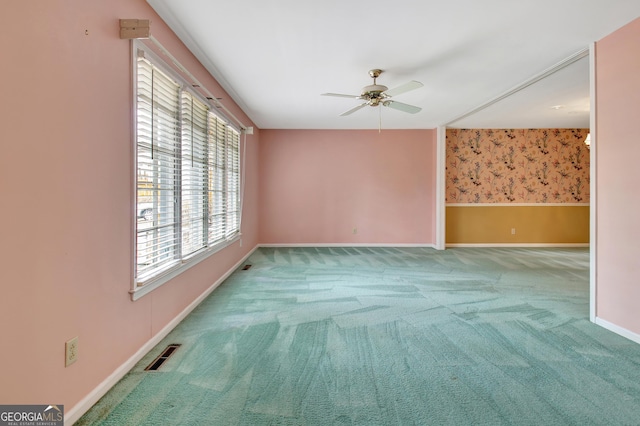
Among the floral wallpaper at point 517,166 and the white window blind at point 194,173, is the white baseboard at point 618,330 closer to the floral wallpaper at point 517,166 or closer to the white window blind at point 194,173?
the white window blind at point 194,173

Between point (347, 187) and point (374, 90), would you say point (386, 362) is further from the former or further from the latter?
point (347, 187)

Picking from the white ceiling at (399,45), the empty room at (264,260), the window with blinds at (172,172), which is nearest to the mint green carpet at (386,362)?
the empty room at (264,260)

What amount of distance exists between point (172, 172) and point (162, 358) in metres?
1.42

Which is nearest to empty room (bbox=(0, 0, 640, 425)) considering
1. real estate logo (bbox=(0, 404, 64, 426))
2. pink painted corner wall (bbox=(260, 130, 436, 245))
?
real estate logo (bbox=(0, 404, 64, 426))

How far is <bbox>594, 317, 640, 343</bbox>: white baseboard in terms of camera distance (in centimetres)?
225

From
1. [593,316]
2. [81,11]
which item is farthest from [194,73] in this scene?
[593,316]

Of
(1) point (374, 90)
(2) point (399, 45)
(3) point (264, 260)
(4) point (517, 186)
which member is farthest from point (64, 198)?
(4) point (517, 186)

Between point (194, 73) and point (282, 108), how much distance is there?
200 centimetres

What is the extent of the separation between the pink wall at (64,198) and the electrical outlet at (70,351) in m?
0.03

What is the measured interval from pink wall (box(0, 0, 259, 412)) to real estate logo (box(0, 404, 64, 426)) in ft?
0.10

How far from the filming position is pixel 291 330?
94.8 inches

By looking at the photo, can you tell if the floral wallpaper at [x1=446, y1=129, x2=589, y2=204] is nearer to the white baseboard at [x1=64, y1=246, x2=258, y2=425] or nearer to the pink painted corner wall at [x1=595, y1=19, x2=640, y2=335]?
the pink painted corner wall at [x1=595, y1=19, x2=640, y2=335]

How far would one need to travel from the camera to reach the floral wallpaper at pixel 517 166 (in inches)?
247

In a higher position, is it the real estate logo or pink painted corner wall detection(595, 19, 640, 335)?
pink painted corner wall detection(595, 19, 640, 335)
